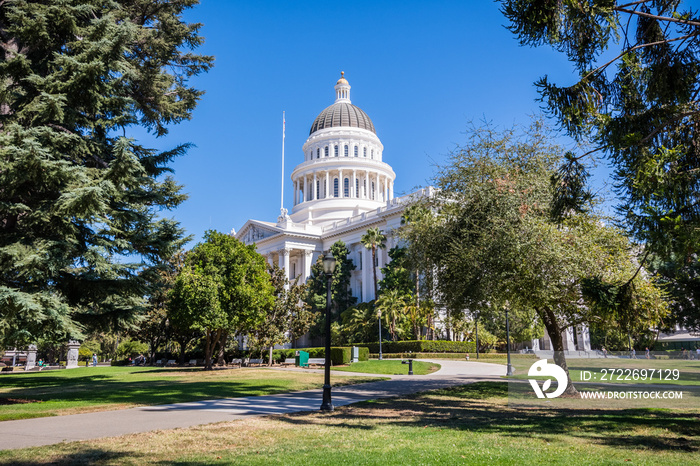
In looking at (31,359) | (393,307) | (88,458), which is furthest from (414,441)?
(31,359)

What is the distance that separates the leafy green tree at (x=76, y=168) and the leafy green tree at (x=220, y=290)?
1145cm

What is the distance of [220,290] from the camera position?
105 ft

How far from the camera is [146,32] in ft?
63.3

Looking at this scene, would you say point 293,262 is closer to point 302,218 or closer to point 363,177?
point 302,218

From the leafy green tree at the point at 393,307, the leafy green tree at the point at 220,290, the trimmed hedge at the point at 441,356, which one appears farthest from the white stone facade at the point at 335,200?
the leafy green tree at the point at 220,290

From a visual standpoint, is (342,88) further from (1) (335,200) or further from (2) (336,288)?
(2) (336,288)

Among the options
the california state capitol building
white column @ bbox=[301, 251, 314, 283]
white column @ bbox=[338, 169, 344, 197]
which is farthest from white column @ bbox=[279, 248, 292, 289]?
white column @ bbox=[338, 169, 344, 197]

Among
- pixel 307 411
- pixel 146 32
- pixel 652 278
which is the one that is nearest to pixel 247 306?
pixel 146 32

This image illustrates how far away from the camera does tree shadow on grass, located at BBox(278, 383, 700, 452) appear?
862 centimetres

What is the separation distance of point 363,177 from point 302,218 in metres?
12.1

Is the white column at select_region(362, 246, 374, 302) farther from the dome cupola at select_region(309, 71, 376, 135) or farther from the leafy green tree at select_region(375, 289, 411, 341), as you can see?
the dome cupola at select_region(309, 71, 376, 135)

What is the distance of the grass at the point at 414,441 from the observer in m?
6.94

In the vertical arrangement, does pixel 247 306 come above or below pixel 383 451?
above

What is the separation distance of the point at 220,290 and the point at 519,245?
22.1m
